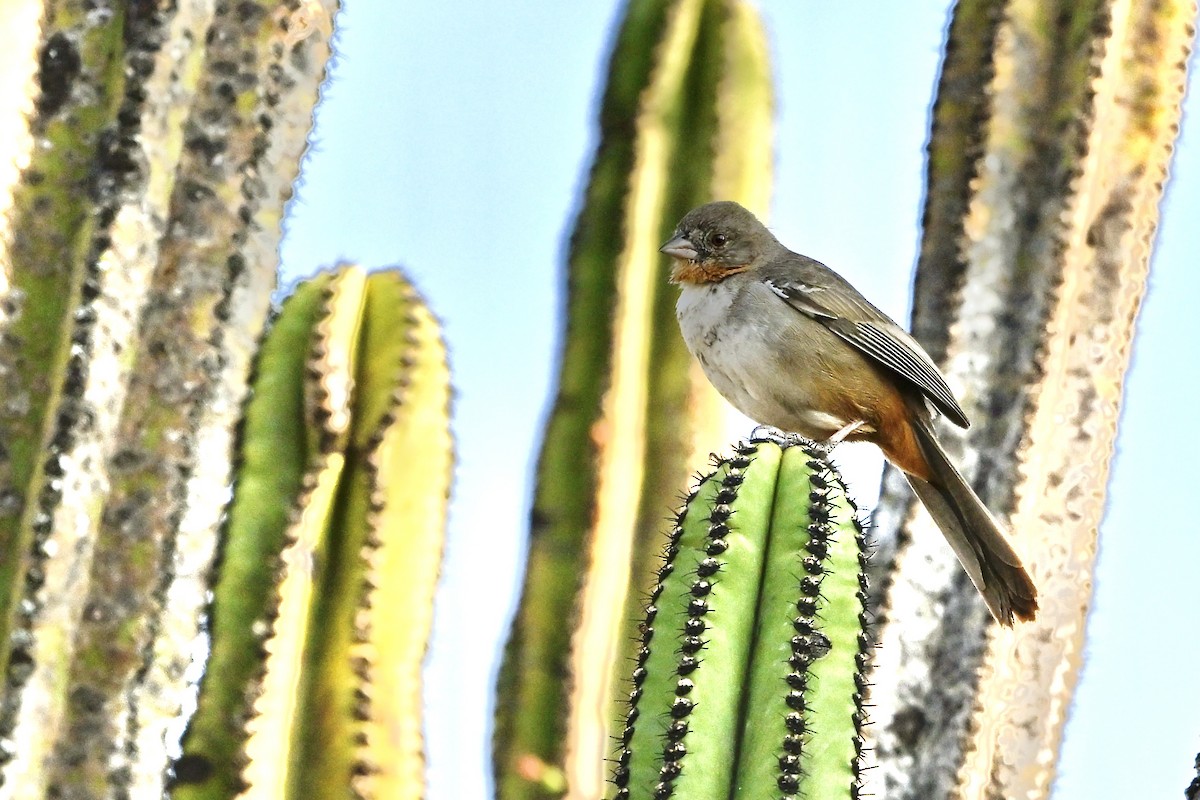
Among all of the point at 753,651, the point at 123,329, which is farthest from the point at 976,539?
the point at 123,329

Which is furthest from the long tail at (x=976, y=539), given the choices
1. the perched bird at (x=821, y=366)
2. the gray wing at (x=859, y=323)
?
the gray wing at (x=859, y=323)

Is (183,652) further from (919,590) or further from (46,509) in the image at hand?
(919,590)

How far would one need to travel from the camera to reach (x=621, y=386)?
4.58 metres

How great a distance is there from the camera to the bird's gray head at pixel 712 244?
4410 millimetres

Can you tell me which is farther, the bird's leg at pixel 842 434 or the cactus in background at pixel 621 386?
the cactus in background at pixel 621 386

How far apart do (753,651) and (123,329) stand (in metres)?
1.82

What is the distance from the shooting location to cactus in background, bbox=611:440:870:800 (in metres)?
Answer: 2.42

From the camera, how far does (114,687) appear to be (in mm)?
3500

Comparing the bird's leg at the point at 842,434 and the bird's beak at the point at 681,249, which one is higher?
the bird's beak at the point at 681,249

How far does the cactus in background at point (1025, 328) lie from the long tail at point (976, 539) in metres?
0.15

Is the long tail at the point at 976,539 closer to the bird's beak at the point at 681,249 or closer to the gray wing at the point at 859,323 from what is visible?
the gray wing at the point at 859,323

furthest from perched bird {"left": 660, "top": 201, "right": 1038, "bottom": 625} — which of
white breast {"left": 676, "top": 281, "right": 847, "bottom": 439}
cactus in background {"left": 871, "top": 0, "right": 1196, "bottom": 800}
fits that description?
cactus in background {"left": 871, "top": 0, "right": 1196, "bottom": 800}

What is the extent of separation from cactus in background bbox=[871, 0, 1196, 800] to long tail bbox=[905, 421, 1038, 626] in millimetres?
147

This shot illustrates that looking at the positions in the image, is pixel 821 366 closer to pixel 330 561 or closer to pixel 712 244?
pixel 712 244
